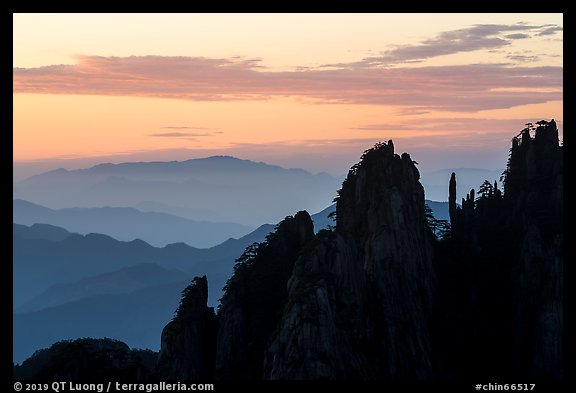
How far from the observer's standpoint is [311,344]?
7656 cm

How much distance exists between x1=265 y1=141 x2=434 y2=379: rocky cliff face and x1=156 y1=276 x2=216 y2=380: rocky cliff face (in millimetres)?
13524

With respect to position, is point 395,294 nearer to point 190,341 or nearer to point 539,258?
point 539,258

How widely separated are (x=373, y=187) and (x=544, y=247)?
20411 millimetres

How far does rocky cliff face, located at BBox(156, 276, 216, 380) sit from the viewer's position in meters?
88.8

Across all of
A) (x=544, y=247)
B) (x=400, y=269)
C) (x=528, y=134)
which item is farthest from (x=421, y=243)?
(x=528, y=134)

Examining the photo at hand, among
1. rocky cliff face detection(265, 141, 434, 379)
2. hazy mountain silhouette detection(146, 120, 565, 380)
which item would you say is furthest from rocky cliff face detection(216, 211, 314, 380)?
rocky cliff face detection(265, 141, 434, 379)

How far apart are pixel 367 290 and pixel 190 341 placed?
1988 cm

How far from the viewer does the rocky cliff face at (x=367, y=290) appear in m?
77.1

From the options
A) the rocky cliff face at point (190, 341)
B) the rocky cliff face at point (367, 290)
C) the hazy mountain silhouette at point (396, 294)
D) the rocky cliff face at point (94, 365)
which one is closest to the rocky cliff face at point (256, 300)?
the hazy mountain silhouette at point (396, 294)

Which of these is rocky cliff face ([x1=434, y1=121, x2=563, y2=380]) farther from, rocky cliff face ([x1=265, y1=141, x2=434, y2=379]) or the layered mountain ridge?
rocky cliff face ([x1=265, y1=141, x2=434, y2=379])

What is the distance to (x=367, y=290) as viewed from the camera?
290ft

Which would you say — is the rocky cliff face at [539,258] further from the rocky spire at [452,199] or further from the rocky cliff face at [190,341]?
the rocky cliff face at [190,341]

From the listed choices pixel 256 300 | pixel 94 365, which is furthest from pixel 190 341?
pixel 94 365

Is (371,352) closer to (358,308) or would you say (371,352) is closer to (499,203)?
(358,308)
